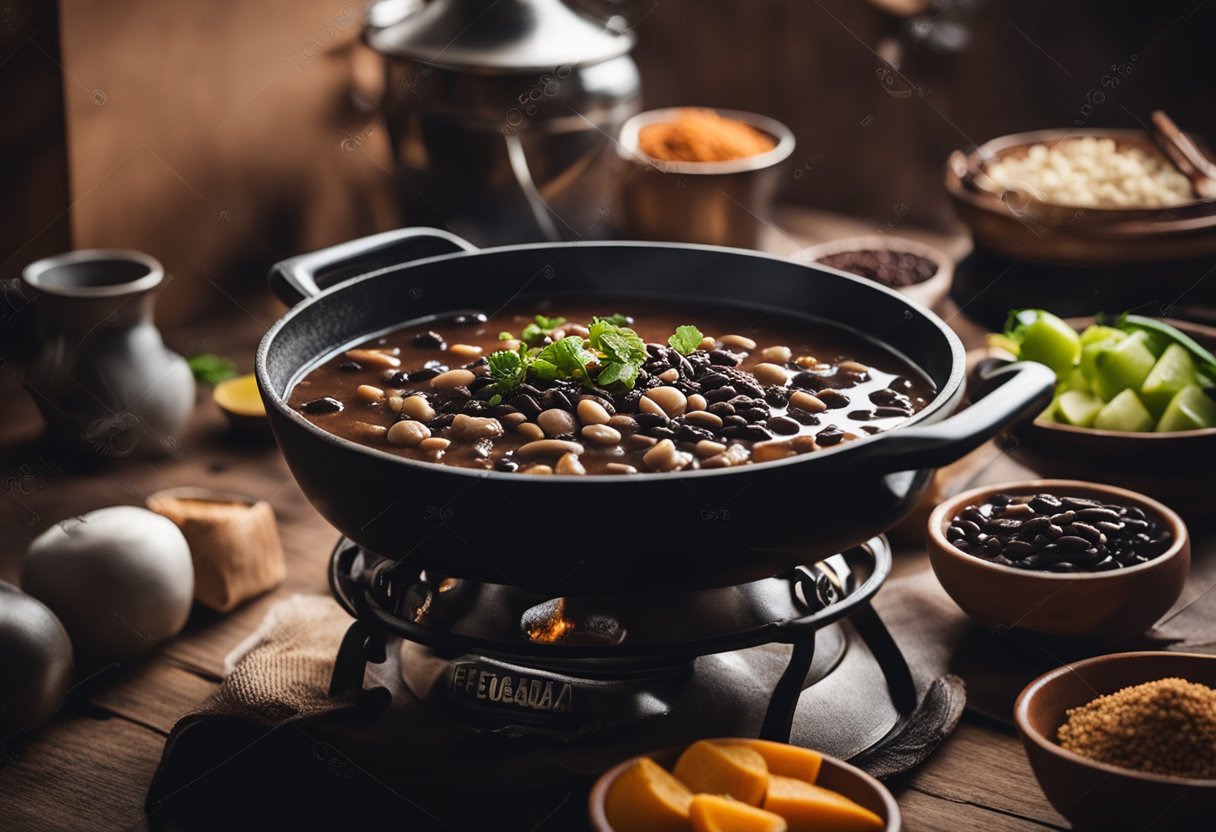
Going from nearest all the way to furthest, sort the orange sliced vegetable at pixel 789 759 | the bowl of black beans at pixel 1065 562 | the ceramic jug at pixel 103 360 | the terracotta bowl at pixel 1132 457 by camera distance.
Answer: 1. the orange sliced vegetable at pixel 789 759
2. the bowl of black beans at pixel 1065 562
3. the terracotta bowl at pixel 1132 457
4. the ceramic jug at pixel 103 360

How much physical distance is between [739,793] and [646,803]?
134 mm

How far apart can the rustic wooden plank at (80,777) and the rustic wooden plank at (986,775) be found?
121cm

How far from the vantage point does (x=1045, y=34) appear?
4.14 metres

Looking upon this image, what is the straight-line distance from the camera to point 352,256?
94.2 inches

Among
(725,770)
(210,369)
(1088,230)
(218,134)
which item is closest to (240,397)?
(210,369)

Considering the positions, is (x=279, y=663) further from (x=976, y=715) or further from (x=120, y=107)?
(x=120, y=107)

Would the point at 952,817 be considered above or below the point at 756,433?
below

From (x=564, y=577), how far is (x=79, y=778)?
0.90 meters

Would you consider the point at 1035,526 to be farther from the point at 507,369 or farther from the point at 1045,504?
the point at 507,369

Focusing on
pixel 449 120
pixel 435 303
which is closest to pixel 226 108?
pixel 449 120

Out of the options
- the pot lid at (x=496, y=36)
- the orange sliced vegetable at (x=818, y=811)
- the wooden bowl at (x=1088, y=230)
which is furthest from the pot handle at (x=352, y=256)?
the wooden bowl at (x=1088, y=230)

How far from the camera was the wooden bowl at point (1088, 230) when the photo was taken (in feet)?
10.5

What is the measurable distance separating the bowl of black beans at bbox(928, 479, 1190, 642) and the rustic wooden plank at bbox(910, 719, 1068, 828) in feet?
0.73

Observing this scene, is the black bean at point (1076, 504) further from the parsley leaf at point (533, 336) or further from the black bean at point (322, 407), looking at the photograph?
the black bean at point (322, 407)
